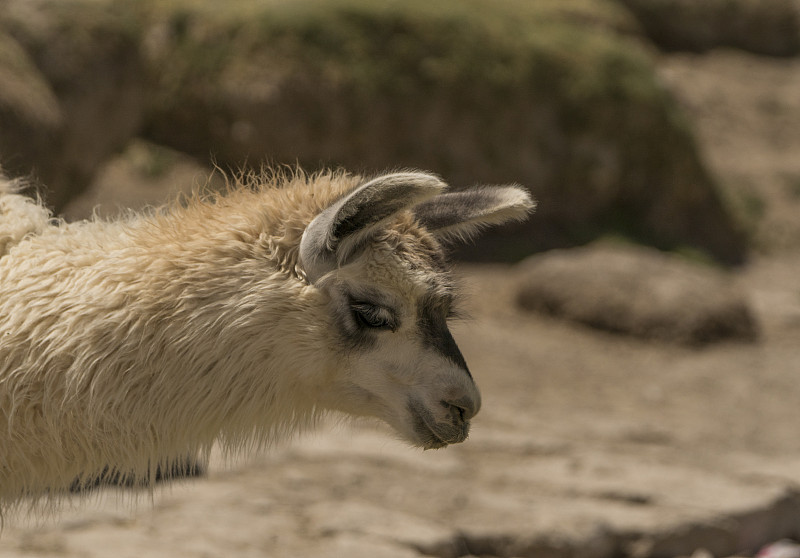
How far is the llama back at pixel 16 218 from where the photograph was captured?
3.05m

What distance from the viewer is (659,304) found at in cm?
906

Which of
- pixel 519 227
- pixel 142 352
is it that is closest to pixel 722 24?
pixel 519 227

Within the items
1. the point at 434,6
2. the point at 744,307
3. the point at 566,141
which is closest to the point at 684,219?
the point at 566,141

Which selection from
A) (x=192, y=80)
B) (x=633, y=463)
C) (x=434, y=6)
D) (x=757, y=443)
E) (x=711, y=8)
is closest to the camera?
(x=633, y=463)

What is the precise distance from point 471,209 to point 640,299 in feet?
20.7

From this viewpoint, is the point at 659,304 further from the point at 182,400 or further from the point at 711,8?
the point at 711,8

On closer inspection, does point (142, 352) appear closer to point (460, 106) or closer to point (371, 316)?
point (371, 316)

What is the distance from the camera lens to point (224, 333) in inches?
110

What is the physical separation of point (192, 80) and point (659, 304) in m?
4.83

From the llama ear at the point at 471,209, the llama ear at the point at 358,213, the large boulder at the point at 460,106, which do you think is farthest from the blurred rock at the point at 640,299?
the llama ear at the point at 358,213

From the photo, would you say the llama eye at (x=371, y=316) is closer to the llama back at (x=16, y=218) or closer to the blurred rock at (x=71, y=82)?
the llama back at (x=16, y=218)

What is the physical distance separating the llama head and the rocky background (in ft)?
2.24

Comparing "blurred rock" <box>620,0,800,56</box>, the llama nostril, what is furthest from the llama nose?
"blurred rock" <box>620,0,800,56</box>

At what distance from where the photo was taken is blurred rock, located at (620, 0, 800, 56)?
1616cm
